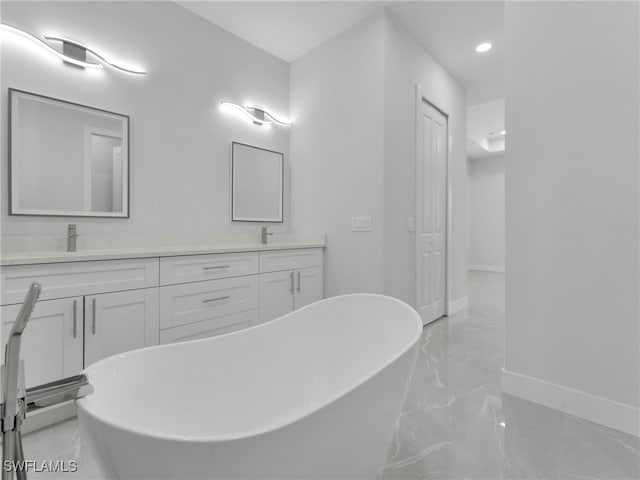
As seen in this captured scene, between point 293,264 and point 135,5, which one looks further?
point 293,264

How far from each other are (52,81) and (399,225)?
2.61m

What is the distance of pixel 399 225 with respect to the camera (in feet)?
8.52

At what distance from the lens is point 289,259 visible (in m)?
2.52

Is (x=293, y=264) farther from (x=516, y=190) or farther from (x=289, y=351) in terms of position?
(x=516, y=190)

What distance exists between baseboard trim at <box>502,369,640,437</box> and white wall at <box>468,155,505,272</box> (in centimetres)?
598

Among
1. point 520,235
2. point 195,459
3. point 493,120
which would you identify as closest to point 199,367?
point 195,459

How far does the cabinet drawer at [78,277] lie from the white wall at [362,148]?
1.56 meters

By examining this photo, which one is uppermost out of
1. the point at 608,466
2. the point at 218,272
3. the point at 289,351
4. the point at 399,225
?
the point at 399,225

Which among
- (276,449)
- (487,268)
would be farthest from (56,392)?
(487,268)

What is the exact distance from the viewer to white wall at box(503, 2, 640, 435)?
140cm

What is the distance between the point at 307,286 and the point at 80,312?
63.8 inches

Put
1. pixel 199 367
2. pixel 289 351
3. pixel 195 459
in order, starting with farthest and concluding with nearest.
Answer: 1. pixel 289 351
2. pixel 199 367
3. pixel 195 459

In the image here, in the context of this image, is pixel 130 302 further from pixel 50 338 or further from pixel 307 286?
pixel 307 286

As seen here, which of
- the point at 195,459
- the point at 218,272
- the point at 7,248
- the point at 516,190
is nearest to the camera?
the point at 195,459
